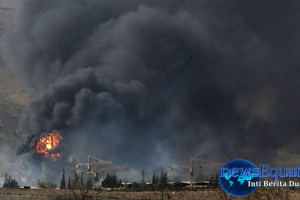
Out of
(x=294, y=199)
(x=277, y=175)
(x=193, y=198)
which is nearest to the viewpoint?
(x=277, y=175)

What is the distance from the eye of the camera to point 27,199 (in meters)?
125

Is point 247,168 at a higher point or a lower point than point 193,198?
higher

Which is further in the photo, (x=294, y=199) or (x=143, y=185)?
(x=143, y=185)

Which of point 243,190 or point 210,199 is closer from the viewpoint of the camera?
point 243,190

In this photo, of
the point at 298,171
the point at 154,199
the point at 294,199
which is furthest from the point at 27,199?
the point at 298,171

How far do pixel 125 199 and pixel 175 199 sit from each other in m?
22.1

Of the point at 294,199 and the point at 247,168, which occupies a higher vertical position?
the point at 247,168

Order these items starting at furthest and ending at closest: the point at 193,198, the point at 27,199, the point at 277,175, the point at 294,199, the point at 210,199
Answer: the point at 27,199 < the point at 193,198 < the point at 210,199 < the point at 294,199 < the point at 277,175

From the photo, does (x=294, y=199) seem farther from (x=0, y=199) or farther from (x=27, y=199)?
(x=0, y=199)

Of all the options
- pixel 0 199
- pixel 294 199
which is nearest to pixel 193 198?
pixel 294 199

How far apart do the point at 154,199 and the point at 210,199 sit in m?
19.3

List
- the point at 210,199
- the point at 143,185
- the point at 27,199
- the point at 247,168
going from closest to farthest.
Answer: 1. the point at 247,168
2. the point at 210,199
3. the point at 27,199
4. the point at 143,185

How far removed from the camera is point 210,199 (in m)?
107

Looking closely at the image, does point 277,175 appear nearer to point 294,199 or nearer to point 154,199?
point 294,199
